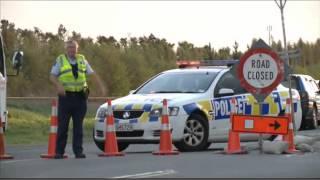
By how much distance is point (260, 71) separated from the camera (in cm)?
1308

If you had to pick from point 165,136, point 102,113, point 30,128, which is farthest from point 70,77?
point 30,128

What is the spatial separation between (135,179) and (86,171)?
0.94m

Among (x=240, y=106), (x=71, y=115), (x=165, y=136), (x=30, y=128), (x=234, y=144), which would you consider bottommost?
(x=234, y=144)

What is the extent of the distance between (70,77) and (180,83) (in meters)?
3.51

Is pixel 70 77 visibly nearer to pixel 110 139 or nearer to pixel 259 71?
pixel 110 139

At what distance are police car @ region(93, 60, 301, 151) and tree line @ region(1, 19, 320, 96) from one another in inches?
1113

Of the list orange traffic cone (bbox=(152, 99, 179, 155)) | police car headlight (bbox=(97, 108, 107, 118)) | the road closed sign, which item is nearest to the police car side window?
the road closed sign

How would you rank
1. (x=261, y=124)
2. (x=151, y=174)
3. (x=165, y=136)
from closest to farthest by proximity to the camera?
(x=151, y=174)
(x=165, y=136)
(x=261, y=124)

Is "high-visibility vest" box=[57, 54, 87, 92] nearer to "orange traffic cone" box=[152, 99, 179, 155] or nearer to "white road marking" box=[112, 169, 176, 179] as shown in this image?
"orange traffic cone" box=[152, 99, 179, 155]

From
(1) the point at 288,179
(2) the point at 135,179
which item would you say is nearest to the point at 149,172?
(2) the point at 135,179

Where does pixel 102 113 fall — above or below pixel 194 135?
above

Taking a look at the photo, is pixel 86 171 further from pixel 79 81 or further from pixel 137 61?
pixel 137 61

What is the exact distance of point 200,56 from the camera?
67062 millimetres

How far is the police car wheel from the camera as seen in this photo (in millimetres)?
13383
